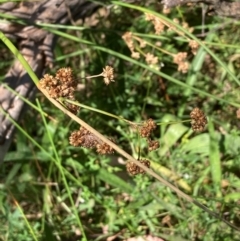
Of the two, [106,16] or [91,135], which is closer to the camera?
[91,135]

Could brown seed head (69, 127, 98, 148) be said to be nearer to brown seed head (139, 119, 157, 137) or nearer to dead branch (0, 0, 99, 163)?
brown seed head (139, 119, 157, 137)

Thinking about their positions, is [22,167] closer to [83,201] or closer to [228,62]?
[83,201]

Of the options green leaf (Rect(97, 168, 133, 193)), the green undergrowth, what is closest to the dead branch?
the green undergrowth

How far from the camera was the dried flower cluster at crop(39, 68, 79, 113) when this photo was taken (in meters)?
0.99

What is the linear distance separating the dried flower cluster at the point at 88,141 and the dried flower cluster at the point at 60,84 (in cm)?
5

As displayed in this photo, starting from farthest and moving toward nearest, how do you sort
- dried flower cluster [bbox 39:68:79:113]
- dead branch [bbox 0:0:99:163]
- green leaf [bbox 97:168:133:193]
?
green leaf [bbox 97:168:133:193] < dead branch [bbox 0:0:99:163] < dried flower cluster [bbox 39:68:79:113]

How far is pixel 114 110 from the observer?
2059 mm

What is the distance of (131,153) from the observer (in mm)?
1980

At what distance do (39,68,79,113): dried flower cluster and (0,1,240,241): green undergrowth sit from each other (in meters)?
0.67

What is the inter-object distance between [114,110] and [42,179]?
353 mm

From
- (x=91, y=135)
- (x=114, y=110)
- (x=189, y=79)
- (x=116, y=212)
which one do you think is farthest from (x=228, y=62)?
(x=91, y=135)

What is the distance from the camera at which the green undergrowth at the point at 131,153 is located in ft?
5.92

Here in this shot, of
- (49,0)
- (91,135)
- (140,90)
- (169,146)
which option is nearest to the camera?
(91,135)

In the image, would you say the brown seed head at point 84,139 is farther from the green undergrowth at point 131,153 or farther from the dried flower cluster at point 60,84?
the green undergrowth at point 131,153
